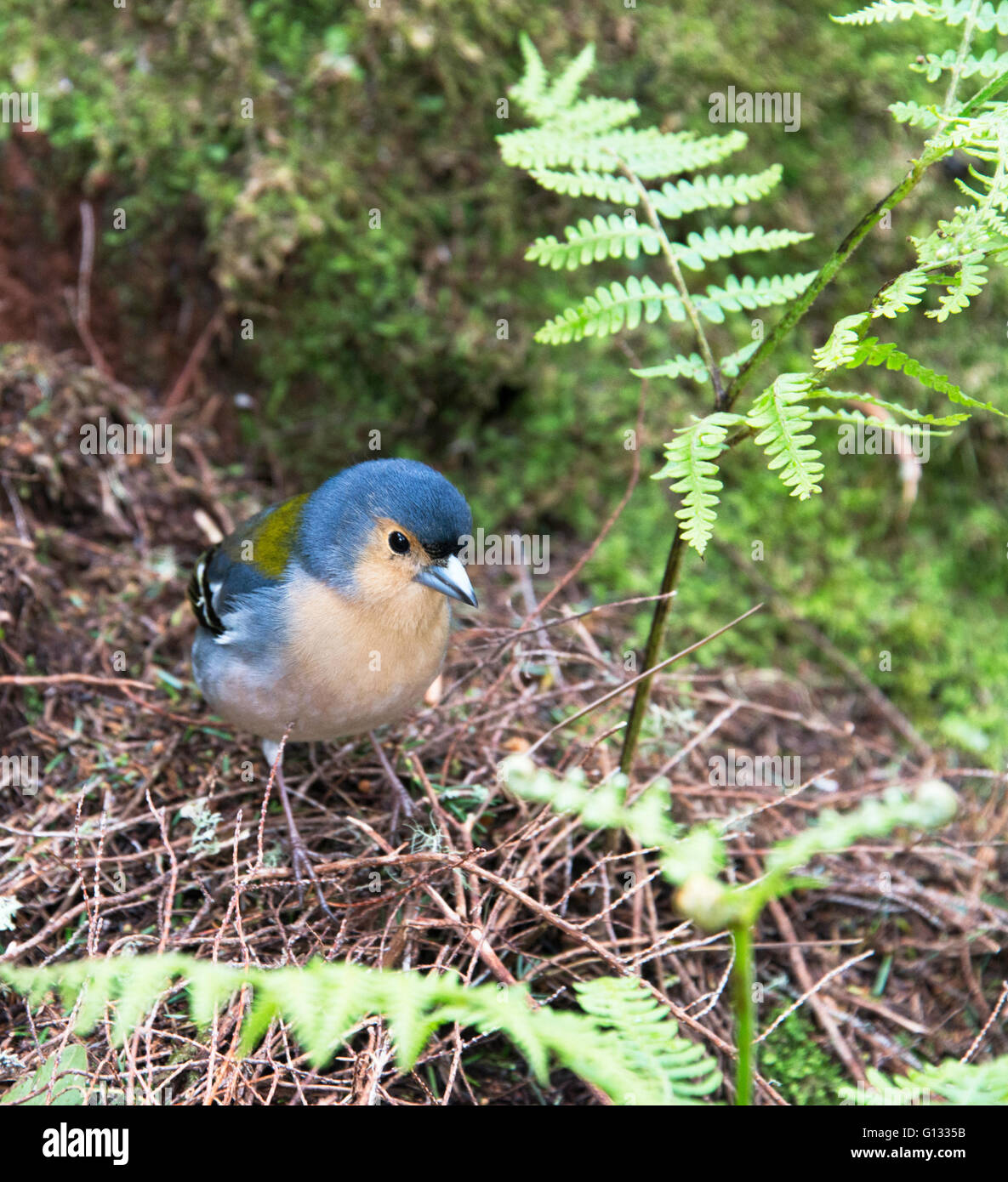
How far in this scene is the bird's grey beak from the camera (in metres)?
3.57

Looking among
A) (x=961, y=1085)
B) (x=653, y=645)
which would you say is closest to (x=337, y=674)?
(x=653, y=645)

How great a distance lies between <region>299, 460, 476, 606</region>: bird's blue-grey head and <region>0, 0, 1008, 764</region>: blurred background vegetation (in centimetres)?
172

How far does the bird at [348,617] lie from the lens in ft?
11.8

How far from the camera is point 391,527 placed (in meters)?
3.69

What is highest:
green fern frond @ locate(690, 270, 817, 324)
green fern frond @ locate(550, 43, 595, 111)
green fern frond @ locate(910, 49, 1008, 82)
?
green fern frond @ locate(550, 43, 595, 111)

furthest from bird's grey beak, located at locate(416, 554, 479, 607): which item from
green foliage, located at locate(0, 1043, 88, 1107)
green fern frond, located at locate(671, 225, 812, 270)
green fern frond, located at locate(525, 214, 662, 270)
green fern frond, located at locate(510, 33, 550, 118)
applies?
green foliage, located at locate(0, 1043, 88, 1107)

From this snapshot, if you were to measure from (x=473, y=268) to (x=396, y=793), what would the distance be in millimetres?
2860

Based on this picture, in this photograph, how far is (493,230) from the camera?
5332 mm

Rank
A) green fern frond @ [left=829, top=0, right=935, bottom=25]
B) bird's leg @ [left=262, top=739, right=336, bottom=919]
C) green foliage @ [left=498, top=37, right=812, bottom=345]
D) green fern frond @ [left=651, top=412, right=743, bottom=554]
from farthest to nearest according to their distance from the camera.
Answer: bird's leg @ [left=262, top=739, right=336, bottom=919]
green foliage @ [left=498, top=37, right=812, bottom=345]
green fern frond @ [left=829, top=0, right=935, bottom=25]
green fern frond @ [left=651, top=412, right=743, bottom=554]

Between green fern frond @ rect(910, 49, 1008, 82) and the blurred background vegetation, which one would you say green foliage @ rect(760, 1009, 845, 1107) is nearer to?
the blurred background vegetation
